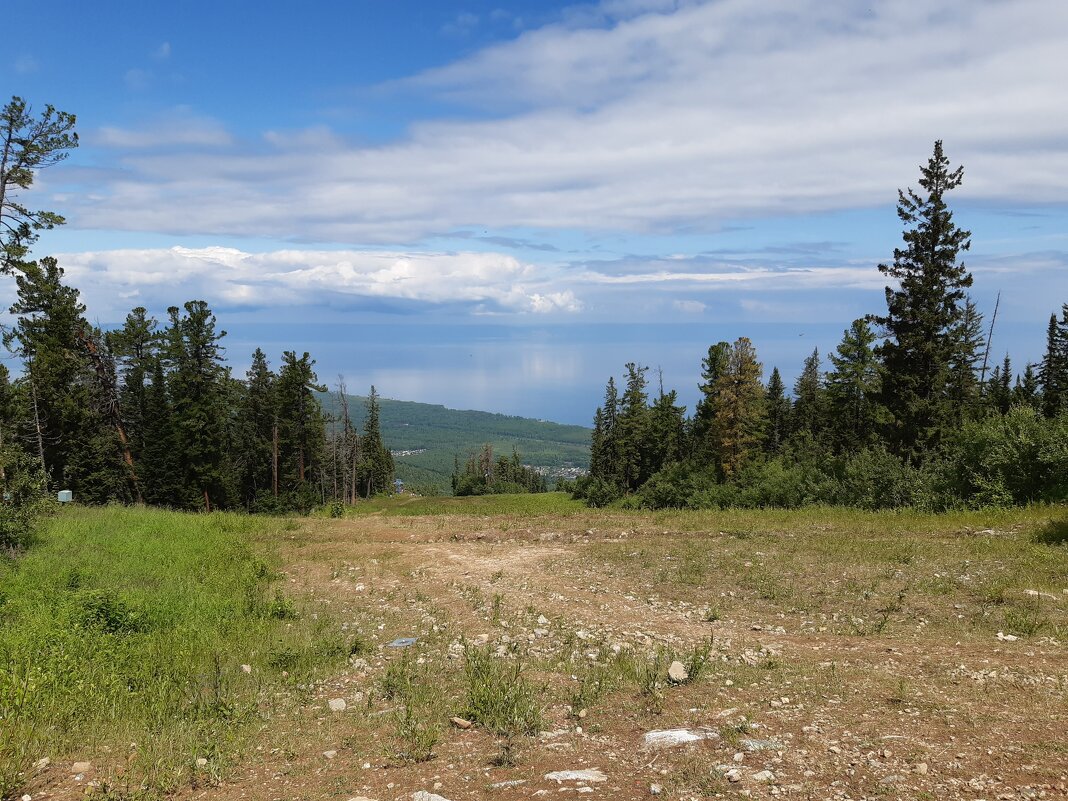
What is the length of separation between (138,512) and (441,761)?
787 inches

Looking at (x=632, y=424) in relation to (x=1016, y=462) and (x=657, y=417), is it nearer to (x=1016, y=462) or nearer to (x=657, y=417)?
(x=657, y=417)

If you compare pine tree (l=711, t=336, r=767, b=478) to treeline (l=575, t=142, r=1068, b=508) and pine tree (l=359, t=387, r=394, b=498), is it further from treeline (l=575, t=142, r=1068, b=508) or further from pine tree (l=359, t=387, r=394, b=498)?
pine tree (l=359, t=387, r=394, b=498)

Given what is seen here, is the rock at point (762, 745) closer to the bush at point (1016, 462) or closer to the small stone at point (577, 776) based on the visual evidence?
the small stone at point (577, 776)

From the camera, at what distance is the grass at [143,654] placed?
6.72 m

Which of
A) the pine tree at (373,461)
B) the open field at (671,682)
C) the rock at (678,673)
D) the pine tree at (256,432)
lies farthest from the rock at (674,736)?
the pine tree at (373,461)

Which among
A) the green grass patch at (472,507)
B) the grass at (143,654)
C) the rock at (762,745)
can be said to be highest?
the rock at (762,745)

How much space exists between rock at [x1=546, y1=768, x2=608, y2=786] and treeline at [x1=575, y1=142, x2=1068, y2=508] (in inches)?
821

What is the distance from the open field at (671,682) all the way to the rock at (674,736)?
74 millimetres

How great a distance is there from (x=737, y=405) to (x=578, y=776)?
44468mm

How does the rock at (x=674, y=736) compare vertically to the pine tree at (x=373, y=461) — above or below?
above

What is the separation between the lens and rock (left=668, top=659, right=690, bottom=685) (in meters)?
7.99

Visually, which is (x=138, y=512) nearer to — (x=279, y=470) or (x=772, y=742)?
(x=772, y=742)

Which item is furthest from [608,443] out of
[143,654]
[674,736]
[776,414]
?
[674,736]

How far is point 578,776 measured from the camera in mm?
5793
